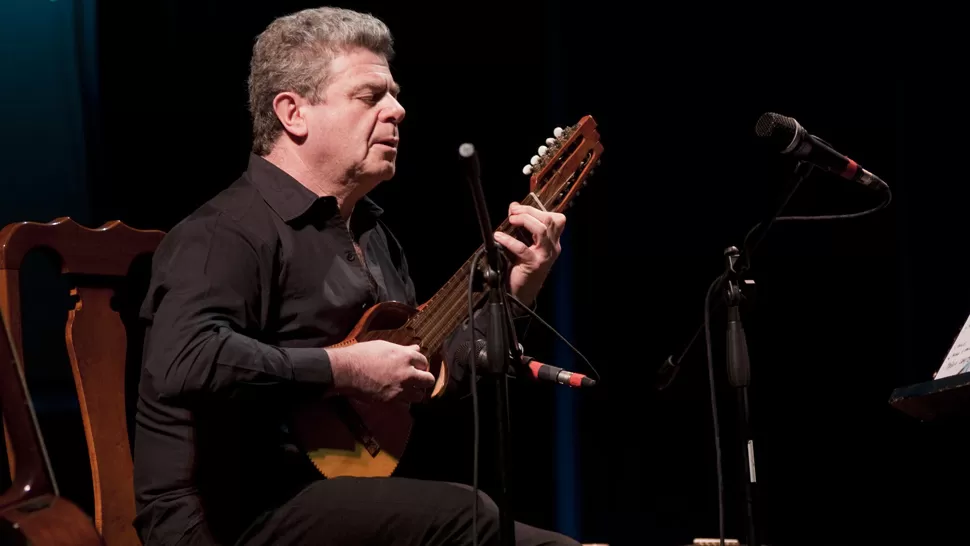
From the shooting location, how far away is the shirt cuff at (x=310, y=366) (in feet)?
6.19

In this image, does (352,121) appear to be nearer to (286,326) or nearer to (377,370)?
(286,326)

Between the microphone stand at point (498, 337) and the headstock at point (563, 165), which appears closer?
the microphone stand at point (498, 337)

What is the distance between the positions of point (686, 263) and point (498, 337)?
80.3 inches

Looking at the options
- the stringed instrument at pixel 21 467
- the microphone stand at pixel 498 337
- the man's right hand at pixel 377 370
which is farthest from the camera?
the man's right hand at pixel 377 370

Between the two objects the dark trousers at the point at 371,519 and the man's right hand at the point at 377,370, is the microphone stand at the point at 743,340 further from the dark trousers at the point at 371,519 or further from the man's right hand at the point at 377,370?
the man's right hand at the point at 377,370

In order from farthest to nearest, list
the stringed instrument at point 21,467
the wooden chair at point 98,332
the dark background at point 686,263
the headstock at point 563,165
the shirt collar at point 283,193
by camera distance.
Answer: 1. the dark background at point 686,263
2. the headstock at point 563,165
3. the shirt collar at point 283,193
4. the wooden chair at point 98,332
5. the stringed instrument at point 21,467

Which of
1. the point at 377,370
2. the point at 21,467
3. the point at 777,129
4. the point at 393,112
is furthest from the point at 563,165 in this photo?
the point at 21,467

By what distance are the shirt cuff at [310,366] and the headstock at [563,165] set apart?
0.77 meters

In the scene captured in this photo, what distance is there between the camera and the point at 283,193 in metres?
2.19

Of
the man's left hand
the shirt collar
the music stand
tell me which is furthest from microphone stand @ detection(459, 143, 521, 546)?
the music stand

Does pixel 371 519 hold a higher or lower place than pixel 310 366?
lower

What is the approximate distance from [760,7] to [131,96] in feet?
7.60

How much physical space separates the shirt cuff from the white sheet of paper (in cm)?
130

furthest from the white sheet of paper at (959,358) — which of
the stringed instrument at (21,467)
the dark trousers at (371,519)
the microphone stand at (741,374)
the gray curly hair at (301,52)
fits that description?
the stringed instrument at (21,467)
